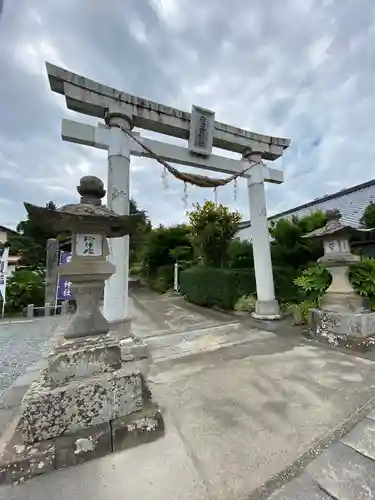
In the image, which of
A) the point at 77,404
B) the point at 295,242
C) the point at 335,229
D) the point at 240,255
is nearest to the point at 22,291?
the point at 240,255

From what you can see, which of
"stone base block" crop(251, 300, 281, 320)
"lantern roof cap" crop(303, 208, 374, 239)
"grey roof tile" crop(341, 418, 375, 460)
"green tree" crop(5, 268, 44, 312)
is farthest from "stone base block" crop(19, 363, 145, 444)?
"green tree" crop(5, 268, 44, 312)

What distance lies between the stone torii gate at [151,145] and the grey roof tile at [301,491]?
263 centimetres

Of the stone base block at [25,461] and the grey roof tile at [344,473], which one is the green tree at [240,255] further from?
the stone base block at [25,461]

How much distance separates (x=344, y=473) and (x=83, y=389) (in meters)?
1.67

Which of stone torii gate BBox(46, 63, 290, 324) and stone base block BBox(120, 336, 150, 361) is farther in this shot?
stone torii gate BBox(46, 63, 290, 324)

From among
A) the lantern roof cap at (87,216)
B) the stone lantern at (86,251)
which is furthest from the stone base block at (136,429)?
the lantern roof cap at (87,216)

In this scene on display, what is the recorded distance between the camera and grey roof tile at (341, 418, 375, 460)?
1.49m

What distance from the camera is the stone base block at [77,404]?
1441mm

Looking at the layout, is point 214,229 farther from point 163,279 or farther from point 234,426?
point 163,279

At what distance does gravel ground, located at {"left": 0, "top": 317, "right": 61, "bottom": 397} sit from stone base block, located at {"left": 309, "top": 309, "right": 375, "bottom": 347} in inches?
176

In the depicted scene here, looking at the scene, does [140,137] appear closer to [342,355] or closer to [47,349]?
[47,349]

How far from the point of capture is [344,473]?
133 cm

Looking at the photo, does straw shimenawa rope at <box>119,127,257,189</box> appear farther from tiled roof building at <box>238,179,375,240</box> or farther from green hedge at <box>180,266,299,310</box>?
tiled roof building at <box>238,179,375,240</box>

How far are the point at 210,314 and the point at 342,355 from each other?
3704 millimetres
